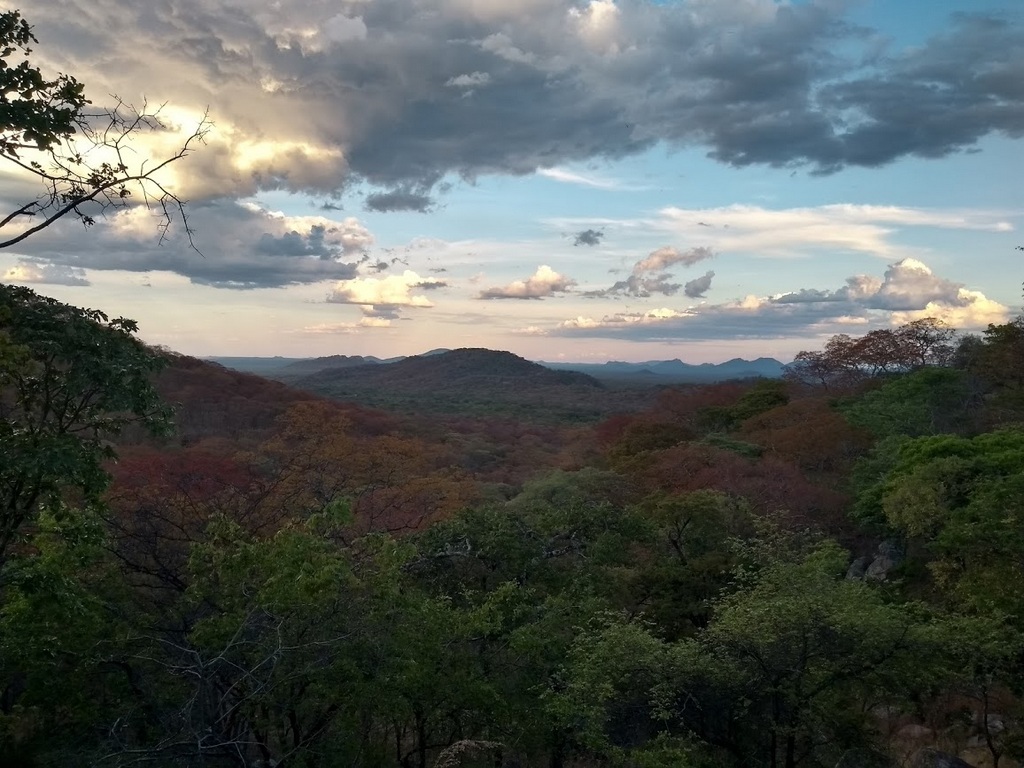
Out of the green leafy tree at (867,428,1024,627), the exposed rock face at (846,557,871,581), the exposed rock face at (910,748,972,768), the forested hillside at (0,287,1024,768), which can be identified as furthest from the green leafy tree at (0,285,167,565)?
the exposed rock face at (846,557,871,581)

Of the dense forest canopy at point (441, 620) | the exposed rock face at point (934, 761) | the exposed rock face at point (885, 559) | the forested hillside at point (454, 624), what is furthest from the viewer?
the exposed rock face at point (885, 559)

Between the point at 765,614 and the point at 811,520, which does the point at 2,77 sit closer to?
the point at 765,614

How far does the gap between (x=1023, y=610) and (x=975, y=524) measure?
8.95 feet

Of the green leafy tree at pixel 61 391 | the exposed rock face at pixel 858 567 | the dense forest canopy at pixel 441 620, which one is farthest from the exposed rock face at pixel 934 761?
the green leafy tree at pixel 61 391

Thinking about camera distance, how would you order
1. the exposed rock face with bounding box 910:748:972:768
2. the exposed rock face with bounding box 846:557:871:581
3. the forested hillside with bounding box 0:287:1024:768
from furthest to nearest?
the exposed rock face with bounding box 846:557:871:581
the exposed rock face with bounding box 910:748:972:768
the forested hillside with bounding box 0:287:1024:768

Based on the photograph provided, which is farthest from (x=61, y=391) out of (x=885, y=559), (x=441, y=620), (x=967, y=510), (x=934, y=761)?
(x=885, y=559)

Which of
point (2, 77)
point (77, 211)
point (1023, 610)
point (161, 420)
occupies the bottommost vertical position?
point (1023, 610)

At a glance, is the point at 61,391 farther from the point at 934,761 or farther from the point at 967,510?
the point at 967,510

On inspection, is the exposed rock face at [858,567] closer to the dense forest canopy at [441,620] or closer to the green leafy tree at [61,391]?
the dense forest canopy at [441,620]

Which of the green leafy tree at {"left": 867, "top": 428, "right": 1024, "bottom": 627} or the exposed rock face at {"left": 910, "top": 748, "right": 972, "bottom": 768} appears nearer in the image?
the exposed rock face at {"left": 910, "top": 748, "right": 972, "bottom": 768}

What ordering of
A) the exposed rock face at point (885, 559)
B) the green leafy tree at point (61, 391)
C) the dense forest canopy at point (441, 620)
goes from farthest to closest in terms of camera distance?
the exposed rock face at point (885, 559) → the dense forest canopy at point (441, 620) → the green leafy tree at point (61, 391)

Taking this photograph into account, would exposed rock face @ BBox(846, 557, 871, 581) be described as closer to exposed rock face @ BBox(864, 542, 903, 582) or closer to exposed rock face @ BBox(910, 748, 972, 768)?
exposed rock face @ BBox(864, 542, 903, 582)

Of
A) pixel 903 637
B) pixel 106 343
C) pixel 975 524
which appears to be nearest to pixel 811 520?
pixel 975 524

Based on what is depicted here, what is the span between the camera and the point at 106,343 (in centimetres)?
663
